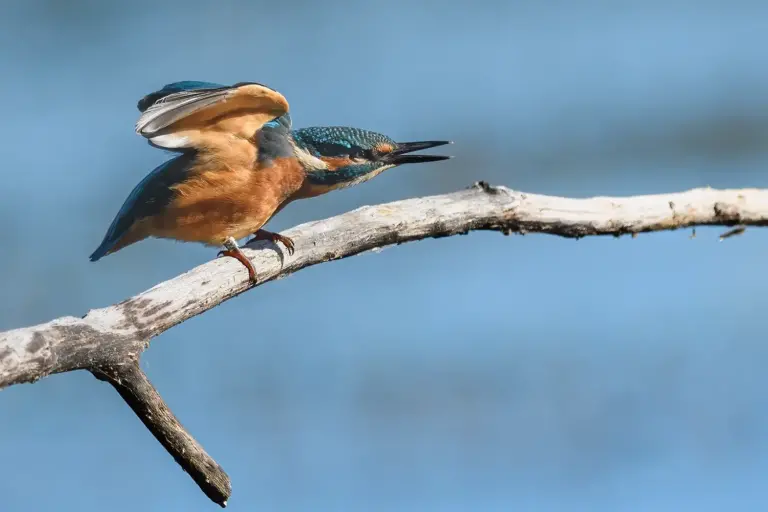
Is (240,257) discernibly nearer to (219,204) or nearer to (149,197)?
(219,204)

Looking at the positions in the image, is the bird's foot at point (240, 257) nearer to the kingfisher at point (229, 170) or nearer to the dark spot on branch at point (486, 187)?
the kingfisher at point (229, 170)

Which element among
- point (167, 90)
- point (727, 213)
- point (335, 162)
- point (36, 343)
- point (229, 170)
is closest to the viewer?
point (36, 343)

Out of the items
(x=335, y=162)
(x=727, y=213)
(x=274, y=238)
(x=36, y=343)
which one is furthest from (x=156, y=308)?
(x=727, y=213)

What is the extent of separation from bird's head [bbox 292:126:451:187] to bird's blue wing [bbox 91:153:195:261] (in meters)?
0.43

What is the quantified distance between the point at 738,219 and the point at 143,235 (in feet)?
6.46

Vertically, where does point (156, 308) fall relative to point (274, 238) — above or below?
below

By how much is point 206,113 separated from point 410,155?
788 millimetres

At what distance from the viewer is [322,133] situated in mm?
3682

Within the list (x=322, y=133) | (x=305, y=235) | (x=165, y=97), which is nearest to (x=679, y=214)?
(x=305, y=235)

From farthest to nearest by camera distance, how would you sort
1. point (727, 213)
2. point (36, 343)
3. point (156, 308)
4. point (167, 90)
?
point (167, 90) < point (727, 213) < point (156, 308) < point (36, 343)

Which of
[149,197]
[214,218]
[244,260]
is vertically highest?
[149,197]

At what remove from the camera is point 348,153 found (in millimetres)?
3672

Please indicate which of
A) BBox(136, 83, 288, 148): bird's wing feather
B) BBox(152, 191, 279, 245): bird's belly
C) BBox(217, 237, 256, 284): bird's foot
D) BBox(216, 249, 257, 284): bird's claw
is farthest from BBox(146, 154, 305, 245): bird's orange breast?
BBox(216, 249, 257, 284): bird's claw

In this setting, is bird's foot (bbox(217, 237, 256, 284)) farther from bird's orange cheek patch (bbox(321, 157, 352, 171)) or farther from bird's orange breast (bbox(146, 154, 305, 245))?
bird's orange cheek patch (bbox(321, 157, 352, 171))
